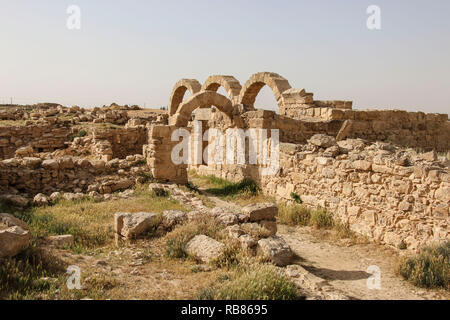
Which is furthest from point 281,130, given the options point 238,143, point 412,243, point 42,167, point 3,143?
point 3,143

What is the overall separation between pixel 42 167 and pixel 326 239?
7.29m

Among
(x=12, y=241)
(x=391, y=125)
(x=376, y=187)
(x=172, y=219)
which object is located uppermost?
(x=391, y=125)

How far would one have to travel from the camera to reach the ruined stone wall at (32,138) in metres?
15.5

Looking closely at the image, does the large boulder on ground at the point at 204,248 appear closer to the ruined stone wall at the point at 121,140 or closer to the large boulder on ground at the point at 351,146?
the large boulder on ground at the point at 351,146

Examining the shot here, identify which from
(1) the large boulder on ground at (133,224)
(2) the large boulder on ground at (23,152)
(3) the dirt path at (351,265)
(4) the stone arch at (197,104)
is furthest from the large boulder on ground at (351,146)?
(2) the large boulder on ground at (23,152)

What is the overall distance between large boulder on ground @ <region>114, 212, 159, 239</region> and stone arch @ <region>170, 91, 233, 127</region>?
16.8ft

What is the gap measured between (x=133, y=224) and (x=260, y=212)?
201 cm

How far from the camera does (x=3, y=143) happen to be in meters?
15.5

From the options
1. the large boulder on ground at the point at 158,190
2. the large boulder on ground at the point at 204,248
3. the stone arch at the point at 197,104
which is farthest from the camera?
the stone arch at the point at 197,104

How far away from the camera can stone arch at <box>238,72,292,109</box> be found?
13488 millimetres

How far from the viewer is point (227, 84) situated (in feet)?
54.3

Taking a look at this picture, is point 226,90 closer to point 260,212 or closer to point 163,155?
point 163,155

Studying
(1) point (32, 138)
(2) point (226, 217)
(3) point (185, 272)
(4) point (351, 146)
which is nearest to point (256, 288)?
(3) point (185, 272)

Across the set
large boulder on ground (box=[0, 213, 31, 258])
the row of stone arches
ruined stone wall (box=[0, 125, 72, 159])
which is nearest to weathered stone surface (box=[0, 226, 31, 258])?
large boulder on ground (box=[0, 213, 31, 258])
